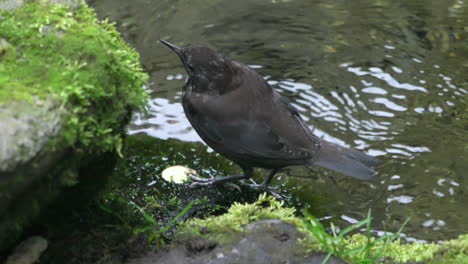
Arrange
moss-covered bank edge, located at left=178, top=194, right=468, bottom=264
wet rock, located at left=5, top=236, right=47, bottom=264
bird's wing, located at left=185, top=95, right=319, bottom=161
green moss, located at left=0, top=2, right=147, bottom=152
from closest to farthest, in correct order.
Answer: green moss, located at left=0, top=2, right=147, bottom=152 < wet rock, located at left=5, top=236, right=47, bottom=264 < moss-covered bank edge, located at left=178, top=194, right=468, bottom=264 < bird's wing, located at left=185, top=95, right=319, bottom=161

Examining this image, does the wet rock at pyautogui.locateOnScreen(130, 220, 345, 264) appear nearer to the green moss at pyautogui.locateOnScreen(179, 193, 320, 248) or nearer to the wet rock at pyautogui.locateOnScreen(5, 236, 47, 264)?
the green moss at pyautogui.locateOnScreen(179, 193, 320, 248)

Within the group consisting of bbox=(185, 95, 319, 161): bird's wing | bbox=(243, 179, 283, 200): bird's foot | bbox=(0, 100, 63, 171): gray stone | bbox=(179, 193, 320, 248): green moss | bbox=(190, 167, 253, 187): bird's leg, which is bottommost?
bbox=(243, 179, 283, 200): bird's foot

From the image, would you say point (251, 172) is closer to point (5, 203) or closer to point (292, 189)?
point (292, 189)

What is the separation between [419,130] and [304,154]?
63.4 inches

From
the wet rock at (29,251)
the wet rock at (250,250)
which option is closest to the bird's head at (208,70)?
the wet rock at (250,250)

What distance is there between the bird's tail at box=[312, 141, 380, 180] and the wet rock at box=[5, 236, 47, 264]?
6.55 ft

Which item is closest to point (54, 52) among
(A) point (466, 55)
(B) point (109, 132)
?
(B) point (109, 132)

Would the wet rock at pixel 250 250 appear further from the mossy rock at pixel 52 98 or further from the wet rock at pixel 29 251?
the mossy rock at pixel 52 98

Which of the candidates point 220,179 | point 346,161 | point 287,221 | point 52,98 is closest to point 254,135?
point 220,179

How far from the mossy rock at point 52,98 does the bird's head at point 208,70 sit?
3.23 feet

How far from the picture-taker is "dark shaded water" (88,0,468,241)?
168 inches

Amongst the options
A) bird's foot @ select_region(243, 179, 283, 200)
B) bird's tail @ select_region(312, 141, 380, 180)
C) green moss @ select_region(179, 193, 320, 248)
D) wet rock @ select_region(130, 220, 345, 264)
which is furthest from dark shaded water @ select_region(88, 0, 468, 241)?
wet rock @ select_region(130, 220, 345, 264)

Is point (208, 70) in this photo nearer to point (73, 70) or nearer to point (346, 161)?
point (346, 161)

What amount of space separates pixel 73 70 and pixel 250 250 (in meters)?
1.05
